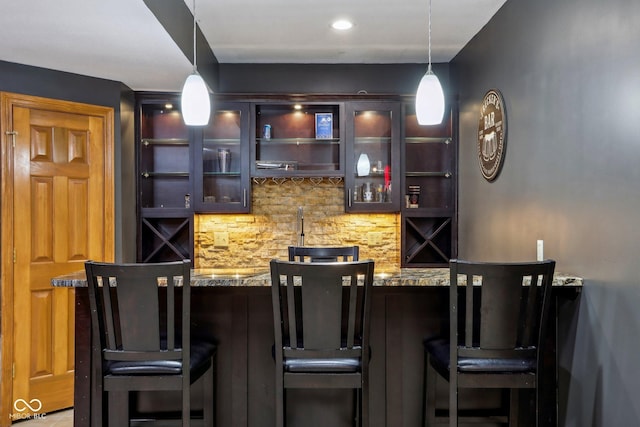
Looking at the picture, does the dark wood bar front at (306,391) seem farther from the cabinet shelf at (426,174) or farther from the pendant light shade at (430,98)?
the cabinet shelf at (426,174)

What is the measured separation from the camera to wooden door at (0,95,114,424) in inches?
127

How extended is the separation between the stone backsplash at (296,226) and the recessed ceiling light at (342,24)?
1413mm

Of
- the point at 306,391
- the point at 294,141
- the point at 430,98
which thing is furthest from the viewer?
the point at 294,141

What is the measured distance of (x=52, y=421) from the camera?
10.6ft

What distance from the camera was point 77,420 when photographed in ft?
7.09

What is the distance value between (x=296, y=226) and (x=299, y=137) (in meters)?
0.82

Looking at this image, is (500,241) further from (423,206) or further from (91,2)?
(91,2)

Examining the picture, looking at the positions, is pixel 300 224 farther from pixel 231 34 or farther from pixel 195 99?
pixel 195 99

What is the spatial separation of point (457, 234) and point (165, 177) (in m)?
2.66

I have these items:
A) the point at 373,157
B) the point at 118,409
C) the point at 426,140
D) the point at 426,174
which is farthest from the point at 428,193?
the point at 118,409

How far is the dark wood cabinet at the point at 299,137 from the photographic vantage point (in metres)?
4.20

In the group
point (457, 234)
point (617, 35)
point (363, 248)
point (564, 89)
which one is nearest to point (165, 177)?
point (363, 248)

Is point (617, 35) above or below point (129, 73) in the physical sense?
below

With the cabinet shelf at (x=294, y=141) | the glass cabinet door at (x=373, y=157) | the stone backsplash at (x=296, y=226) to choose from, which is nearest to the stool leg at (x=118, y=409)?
the stone backsplash at (x=296, y=226)
